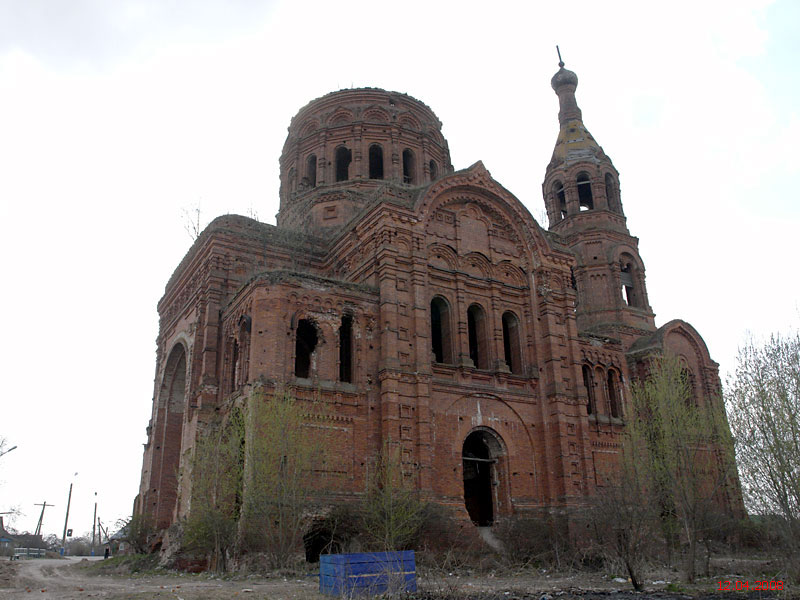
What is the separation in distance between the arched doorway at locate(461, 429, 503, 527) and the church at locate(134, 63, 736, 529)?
0.06 metres

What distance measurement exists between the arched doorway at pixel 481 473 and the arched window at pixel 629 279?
41.1ft

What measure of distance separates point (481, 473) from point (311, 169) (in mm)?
15175

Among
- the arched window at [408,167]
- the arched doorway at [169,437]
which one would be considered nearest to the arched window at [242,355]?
the arched doorway at [169,437]

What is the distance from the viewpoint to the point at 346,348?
1970 cm

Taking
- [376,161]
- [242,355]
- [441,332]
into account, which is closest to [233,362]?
[242,355]

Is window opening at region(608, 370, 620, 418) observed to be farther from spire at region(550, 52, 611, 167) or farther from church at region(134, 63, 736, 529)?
spire at region(550, 52, 611, 167)

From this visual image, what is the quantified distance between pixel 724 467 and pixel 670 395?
2.18 meters

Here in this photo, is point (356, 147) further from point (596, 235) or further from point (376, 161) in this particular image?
point (596, 235)

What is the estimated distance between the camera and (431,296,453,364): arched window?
813 inches

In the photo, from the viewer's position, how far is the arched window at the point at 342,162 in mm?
28828

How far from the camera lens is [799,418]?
567 inches

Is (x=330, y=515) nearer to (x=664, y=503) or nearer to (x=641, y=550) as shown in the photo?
(x=641, y=550)

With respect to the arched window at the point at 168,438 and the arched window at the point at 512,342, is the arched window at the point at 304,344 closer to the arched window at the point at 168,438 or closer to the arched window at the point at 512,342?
the arched window at the point at 168,438

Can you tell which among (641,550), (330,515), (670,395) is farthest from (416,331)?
(641,550)
